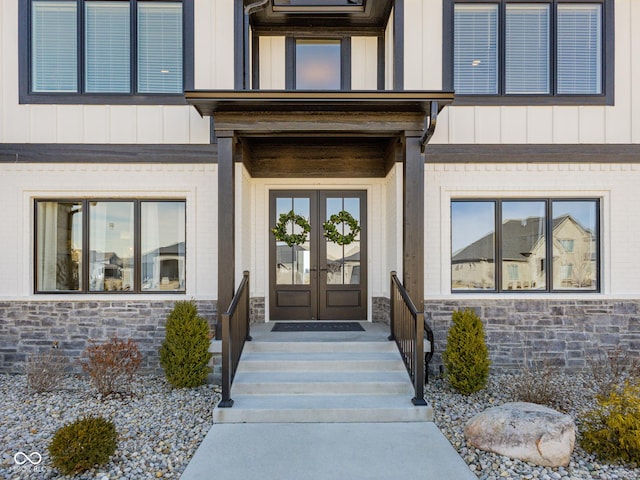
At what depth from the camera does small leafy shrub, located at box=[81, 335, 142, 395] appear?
5.45 meters

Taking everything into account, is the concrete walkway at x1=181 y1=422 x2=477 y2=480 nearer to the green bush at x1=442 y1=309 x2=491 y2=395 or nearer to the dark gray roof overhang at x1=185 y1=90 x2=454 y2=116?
the green bush at x1=442 y1=309 x2=491 y2=395

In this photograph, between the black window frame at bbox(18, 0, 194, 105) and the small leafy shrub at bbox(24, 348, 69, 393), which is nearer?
the small leafy shrub at bbox(24, 348, 69, 393)

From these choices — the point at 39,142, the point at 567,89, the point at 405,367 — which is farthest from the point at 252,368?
the point at 567,89

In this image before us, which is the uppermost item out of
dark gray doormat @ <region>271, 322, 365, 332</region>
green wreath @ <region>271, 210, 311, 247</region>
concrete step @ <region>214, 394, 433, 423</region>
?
green wreath @ <region>271, 210, 311, 247</region>

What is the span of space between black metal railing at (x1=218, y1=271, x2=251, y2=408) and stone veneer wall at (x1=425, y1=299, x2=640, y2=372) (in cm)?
271

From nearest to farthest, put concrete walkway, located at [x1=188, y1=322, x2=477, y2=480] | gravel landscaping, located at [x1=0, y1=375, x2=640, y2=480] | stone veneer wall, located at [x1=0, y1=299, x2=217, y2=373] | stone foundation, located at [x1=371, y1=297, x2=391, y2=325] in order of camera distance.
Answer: concrete walkway, located at [x1=188, y1=322, x2=477, y2=480], gravel landscaping, located at [x1=0, y1=375, x2=640, y2=480], stone veneer wall, located at [x1=0, y1=299, x2=217, y2=373], stone foundation, located at [x1=371, y1=297, x2=391, y2=325]

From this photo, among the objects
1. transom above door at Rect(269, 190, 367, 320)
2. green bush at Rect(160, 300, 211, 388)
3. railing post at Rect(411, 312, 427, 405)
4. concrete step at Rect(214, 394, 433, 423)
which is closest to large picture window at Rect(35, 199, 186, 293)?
green bush at Rect(160, 300, 211, 388)

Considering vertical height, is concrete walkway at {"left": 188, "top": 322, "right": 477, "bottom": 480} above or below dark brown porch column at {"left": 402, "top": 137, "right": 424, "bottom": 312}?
below

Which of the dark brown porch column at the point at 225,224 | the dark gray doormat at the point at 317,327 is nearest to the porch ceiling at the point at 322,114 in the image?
the dark brown porch column at the point at 225,224

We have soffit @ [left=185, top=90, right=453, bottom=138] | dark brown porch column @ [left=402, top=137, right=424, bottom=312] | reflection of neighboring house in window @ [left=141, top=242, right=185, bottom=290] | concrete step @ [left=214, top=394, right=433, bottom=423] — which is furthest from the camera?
reflection of neighboring house in window @ [left=141, top=242, right=185, bottom=290]

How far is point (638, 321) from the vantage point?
6609 millimetres

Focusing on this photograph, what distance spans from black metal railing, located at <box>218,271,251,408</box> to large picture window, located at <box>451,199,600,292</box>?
3267 mm

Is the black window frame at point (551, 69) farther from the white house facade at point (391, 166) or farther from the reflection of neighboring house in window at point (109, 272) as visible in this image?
the reflection of neighboring house in window at point (109, 272)

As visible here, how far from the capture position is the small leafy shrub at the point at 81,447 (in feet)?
11.6
